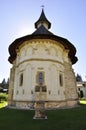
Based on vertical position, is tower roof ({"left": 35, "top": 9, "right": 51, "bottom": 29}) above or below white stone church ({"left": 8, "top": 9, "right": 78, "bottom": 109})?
above

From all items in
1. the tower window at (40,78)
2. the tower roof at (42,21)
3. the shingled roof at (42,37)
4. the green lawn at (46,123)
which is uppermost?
the tower roof at (42,21)

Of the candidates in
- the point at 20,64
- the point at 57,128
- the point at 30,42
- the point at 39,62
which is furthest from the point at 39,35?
the point at 57,128

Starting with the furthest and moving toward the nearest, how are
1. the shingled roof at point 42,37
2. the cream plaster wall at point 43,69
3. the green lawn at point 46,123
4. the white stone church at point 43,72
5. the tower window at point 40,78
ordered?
the shingled roof at point 42,37
the tower window at point 40,78
the cream plaster wall at point 43,69
the white stone church at point 43,72
the green lawn at point 46,123

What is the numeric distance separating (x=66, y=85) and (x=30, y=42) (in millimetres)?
7142

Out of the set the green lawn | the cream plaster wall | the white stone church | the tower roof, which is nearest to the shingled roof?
the white stone church

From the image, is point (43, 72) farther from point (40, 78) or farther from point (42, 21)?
point (42, 21)

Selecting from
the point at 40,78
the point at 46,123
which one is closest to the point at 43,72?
the point at 40,78

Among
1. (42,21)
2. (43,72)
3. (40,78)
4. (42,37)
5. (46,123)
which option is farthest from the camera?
(42,21)

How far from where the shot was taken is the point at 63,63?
685 inches

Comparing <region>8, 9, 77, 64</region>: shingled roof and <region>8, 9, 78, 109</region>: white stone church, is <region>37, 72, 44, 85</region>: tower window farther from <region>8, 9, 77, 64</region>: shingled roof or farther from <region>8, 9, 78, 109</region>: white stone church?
<region>8, 9, 77, 64</region>: shingled roof

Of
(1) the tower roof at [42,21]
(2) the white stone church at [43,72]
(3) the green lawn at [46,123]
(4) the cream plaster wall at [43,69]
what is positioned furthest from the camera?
(1) the tower roof at [42,21]

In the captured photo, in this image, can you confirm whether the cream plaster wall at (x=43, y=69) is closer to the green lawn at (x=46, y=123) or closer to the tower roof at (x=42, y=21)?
the green lawn at (x=46, y=123)

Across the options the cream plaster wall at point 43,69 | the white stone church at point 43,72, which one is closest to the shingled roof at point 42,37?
the white stone church at point 43,72

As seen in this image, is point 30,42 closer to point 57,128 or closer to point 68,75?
point 68,75
